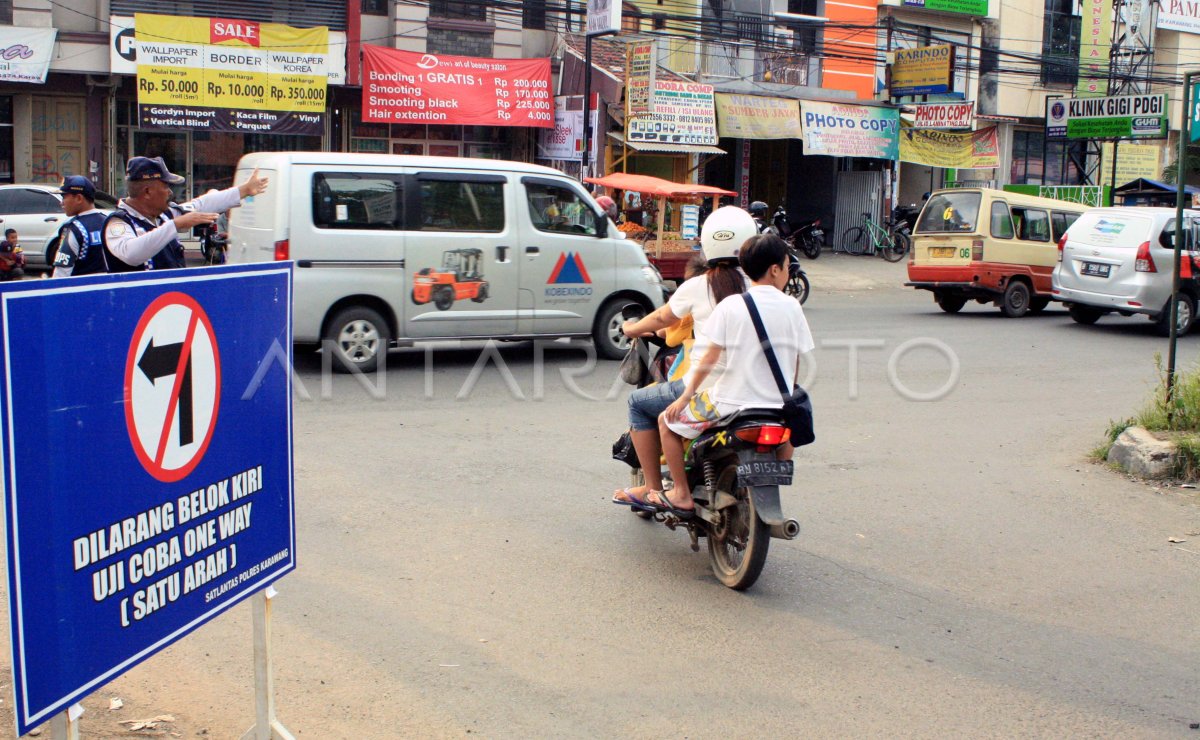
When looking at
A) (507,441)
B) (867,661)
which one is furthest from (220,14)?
(867,661)

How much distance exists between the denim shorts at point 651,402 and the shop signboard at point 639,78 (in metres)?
17.4

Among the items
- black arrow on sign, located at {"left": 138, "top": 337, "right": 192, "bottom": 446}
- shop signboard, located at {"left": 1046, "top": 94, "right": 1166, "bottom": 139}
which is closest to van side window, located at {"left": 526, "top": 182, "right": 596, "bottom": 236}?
black arrow on sign, located at {"left": 138, "top": 337, "right": 192, "bottom": 446}

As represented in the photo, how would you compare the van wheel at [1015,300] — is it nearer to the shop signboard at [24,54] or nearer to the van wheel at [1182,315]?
the van wheel at [1182,315]

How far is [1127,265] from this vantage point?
14.8 meters

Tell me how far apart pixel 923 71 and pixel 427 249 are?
70.0ft

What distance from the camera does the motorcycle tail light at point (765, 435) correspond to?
193 inches

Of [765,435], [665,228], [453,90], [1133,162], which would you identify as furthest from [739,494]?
[1133,162]

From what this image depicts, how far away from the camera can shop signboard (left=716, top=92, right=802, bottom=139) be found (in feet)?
81.8

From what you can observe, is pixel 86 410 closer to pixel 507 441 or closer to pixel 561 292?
pixel 507 441

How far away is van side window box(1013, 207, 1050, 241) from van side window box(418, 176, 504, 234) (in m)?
9.44

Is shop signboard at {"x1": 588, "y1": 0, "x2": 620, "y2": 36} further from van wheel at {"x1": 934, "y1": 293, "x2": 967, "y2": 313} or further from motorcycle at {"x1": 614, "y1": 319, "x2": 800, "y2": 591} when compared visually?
motorcycle at {"x1": 614, "y1": 319, "x2": 800, "y2": 591}

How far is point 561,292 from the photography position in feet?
37.3

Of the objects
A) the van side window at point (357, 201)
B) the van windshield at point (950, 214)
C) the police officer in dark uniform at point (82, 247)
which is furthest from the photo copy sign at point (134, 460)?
the van windshield at point (950, 214)

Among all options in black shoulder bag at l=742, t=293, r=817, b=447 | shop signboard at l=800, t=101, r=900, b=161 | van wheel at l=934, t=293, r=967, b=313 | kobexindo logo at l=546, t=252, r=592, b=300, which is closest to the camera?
black shoulder bag at l=742, t=293, r=817, b=447
